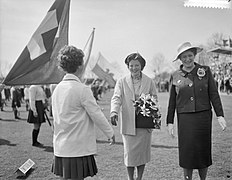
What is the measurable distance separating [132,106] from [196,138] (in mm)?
771

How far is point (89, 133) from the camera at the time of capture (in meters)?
2.47

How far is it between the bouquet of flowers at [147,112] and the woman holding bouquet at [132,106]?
0.06m

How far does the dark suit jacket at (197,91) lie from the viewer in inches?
112

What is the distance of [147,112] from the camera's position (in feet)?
10.0

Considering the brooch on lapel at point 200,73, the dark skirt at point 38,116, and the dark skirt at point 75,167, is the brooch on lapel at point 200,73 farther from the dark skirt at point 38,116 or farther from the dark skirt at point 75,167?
the dark skirt at point 38,116

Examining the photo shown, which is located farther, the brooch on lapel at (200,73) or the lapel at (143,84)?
the lapel at (143,84)

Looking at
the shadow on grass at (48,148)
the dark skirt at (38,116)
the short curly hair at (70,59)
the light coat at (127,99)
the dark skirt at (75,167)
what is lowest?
the shadow on grass at (48,148)

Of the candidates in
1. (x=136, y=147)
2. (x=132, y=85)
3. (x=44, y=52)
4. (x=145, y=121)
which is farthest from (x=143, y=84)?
(x=44, y=52)

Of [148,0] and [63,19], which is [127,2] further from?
[63,19]

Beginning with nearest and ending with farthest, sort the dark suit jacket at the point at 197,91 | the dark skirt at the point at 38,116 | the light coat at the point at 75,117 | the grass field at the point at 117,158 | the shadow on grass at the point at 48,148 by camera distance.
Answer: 1. the light coat at the point at 75,117
2. the dark suit jacket at the point at 197,91
3. the grass field at the point at 117,158
4. the shadow on grass at the point at 48,148
5. the dark skirt at the point at 38,116

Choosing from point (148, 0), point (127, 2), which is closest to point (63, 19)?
point (127, 2)

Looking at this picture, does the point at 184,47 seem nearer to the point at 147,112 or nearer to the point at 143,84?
the point at 143,84

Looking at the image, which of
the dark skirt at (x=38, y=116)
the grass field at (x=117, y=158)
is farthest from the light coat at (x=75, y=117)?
the dark skirt at (x=38, y=116)

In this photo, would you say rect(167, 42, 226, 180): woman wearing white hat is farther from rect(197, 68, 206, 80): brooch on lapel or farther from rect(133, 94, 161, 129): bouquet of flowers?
rect(133, 94, 161, 129): bouquet of flowers
